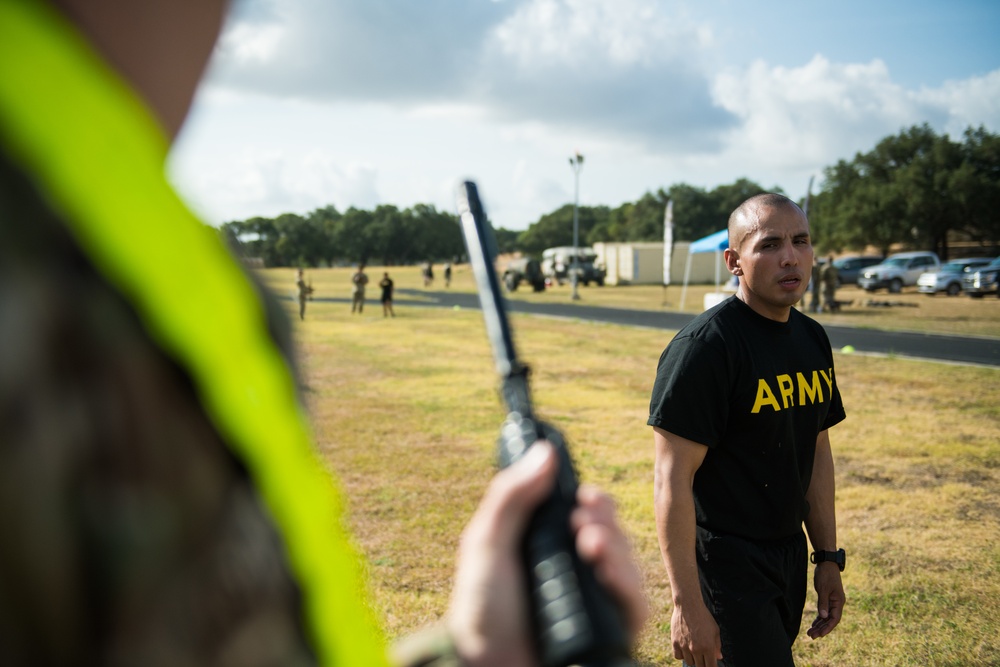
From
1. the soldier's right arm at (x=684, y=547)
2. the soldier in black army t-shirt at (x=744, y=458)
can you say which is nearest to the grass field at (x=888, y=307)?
the soldier in black army t-shirt at (x=744, y=458)

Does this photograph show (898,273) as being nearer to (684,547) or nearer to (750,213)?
(750,213)

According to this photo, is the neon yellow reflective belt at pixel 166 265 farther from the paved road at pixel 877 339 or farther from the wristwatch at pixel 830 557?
the paved road at pixel 877 339

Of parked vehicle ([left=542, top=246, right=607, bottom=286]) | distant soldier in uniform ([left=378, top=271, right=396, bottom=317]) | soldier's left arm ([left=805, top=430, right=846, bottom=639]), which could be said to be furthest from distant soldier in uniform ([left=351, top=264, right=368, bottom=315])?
soldier's left arm ([left=805, top=430, right=846, bottom=639])

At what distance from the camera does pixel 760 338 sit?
3.30m

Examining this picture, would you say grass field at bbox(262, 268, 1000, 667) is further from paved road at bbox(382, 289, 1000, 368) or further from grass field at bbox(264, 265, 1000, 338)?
grass field at bbox(264, 265, 1000, 338)

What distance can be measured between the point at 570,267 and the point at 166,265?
5408cm

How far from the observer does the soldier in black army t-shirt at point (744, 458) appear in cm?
306

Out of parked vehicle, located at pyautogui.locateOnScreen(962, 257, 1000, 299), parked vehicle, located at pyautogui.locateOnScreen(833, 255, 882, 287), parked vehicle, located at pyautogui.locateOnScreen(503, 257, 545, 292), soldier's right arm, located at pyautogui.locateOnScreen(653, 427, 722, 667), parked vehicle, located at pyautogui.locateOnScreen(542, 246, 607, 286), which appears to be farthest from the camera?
parked vehicle, located at pyautogui.locateOnScreen(542, 246, 607, 286)

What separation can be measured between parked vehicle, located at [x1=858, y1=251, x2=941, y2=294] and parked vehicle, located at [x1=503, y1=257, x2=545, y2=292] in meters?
16.9

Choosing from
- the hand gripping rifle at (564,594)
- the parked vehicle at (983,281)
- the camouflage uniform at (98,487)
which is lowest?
the parked vehicle at (983,281)

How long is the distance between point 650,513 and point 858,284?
126 ft

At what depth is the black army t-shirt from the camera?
3.10 m

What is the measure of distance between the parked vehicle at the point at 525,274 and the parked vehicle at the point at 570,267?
533cm

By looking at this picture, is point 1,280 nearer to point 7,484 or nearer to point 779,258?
point 7,484
